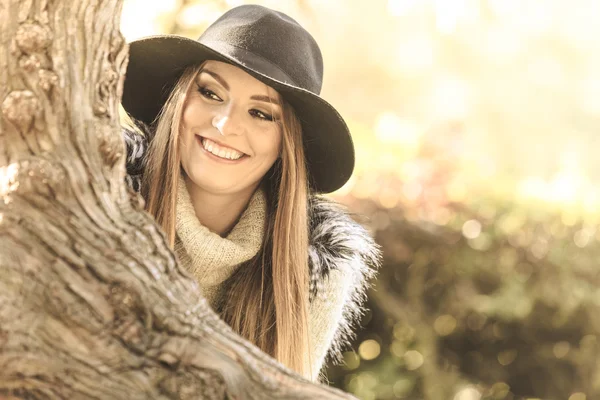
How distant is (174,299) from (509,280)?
3.35 m

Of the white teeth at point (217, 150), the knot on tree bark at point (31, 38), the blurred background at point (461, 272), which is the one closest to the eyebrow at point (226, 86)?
the white teeth at point (217, 150)

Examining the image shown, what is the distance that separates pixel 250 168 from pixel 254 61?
0.41 meters

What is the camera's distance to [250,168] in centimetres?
293

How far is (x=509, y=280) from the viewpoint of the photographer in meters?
4.58

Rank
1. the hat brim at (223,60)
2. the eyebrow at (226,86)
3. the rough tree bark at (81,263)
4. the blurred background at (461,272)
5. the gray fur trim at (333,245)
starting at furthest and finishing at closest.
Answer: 1. the blurred background at (461,272)
2. the gray fur trim at (333,245)
3. the eyebrow at (226,86)
4. the hat brim at (223,60)
5. the rough tree bark at (81,263)

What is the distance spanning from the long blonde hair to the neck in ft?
0.37

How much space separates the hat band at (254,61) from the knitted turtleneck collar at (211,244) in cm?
48

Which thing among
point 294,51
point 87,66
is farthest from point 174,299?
point 294,51

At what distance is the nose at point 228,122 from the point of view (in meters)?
2.77

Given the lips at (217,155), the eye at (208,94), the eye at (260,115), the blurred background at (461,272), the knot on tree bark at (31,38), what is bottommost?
the blurred background at (461,272)

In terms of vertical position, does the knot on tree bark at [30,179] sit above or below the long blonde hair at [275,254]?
above

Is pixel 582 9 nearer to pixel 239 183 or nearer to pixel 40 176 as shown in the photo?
pixel 239 183

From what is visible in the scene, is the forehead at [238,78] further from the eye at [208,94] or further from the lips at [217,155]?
the lips at [217,155]

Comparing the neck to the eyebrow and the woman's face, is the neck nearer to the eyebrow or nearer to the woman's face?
the woman's face
